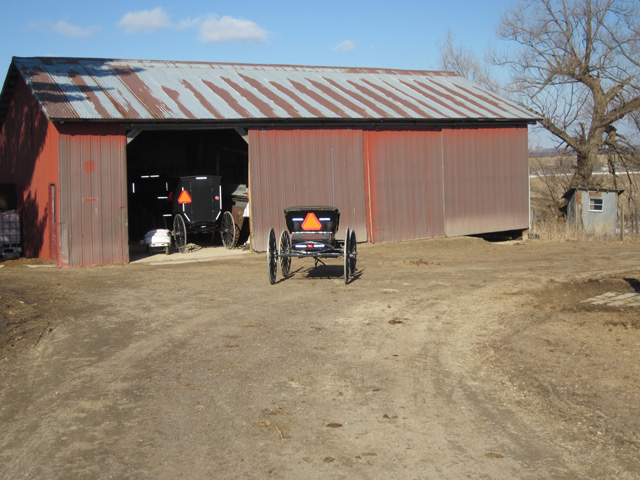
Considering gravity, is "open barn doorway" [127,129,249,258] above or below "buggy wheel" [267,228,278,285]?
above

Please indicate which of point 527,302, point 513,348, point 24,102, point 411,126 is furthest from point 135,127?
point 513,348

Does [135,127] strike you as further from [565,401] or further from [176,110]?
[565,401]

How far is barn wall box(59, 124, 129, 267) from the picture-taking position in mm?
16406

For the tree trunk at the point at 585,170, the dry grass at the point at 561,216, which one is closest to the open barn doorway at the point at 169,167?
the dry grass at the point at 561,216

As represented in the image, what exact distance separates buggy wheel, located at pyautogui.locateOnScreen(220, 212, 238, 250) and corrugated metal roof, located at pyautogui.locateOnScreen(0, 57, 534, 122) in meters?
3.08

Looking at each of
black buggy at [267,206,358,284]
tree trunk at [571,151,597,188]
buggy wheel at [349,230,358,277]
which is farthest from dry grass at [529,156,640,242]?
black buggy at [267,206,358,284]

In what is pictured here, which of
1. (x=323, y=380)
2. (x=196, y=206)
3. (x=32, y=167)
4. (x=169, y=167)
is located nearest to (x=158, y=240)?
(x=196, y=206)

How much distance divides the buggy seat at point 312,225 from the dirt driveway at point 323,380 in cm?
85

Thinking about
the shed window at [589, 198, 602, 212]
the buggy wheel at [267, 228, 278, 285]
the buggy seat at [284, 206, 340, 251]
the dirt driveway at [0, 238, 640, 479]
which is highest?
the shed window at [589, 198, 602, 212]

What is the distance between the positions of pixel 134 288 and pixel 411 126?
11146mm

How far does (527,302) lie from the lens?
34.6 ft

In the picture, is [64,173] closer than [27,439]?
No

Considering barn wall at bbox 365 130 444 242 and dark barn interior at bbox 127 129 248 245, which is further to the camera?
dark barn interior at bbox 127 129 248 245

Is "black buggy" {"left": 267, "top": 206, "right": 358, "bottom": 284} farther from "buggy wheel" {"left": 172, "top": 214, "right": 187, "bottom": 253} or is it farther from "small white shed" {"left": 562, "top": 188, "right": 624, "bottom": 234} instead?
"small white shed" {"left": 562, "top": 188, "right": 624, "bottom": 234}
